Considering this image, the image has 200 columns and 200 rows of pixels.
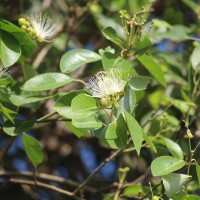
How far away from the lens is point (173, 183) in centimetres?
Answer: 151

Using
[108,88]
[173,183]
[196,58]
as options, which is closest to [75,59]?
[108,88]

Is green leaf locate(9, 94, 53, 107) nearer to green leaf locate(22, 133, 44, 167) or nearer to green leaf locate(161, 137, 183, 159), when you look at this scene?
green leaf locate(22, 133, 44, 167)

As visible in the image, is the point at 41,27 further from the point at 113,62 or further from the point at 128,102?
the point at 128,102

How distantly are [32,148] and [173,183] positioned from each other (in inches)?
19.4

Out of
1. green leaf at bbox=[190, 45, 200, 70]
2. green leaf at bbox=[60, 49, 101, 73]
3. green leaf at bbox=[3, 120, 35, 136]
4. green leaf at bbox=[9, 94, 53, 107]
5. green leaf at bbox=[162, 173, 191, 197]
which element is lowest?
green leaf at bbox=[190, 45, 200, 70]

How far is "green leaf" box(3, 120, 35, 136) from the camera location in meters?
1.68

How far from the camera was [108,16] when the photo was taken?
2734 mm

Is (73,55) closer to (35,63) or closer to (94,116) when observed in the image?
(94,116)

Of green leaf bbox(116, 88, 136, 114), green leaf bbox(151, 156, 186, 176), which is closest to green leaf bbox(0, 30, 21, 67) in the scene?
green leaf bbox(116, 88, 136, 114)

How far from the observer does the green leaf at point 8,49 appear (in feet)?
5.24

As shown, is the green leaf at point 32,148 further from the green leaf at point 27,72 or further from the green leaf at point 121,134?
the green leaf at point 121,134

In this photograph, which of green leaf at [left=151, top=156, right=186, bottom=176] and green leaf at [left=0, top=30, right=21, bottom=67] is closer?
green leaf at [left=151, top=156, right=186, bottom=176]

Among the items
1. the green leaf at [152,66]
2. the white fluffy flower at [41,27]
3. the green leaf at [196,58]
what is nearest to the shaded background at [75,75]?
the green leaf at [196,58]

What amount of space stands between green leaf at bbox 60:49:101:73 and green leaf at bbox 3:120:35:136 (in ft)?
0.67
